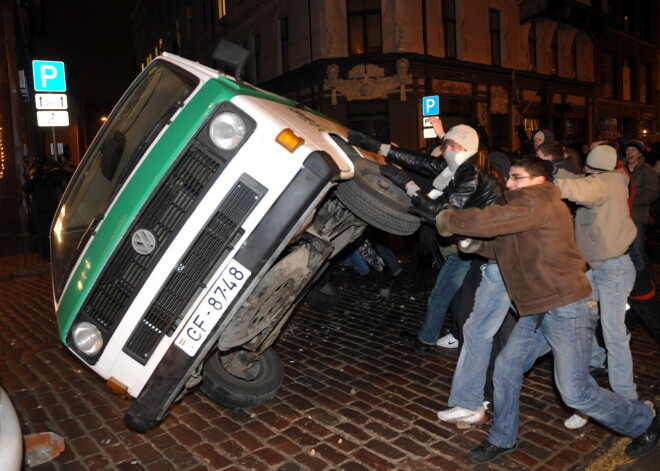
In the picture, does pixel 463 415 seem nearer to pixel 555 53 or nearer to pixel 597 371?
pixel 597 371

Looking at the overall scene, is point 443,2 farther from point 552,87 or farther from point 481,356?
point 481,356

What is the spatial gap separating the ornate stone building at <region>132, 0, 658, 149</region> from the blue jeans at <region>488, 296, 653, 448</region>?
13649mm

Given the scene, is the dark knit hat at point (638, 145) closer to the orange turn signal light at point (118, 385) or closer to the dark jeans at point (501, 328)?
the dark jeans at point (501, 328)

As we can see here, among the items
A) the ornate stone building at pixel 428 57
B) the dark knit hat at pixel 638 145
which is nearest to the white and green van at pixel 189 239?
the dark knit hat at pixel 638 145

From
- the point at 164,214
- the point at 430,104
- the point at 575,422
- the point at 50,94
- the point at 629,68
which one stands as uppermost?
the point at 629,68

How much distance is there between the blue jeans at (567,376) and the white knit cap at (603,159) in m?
1.24

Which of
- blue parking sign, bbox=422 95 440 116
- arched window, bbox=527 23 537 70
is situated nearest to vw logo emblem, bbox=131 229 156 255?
blue parking sign, bbox=422 95 440 116

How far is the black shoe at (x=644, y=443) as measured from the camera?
3.45 meters

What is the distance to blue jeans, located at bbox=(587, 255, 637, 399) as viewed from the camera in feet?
12.7

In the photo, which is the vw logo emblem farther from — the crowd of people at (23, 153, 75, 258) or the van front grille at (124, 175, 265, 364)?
the crowd of people at (23, 153, 75, 258)

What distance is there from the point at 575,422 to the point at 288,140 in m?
2.92

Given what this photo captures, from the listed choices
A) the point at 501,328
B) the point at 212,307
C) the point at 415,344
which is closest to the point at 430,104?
the point at 415,344

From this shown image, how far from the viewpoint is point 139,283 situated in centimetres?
313

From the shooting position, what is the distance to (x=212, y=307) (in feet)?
10.0
